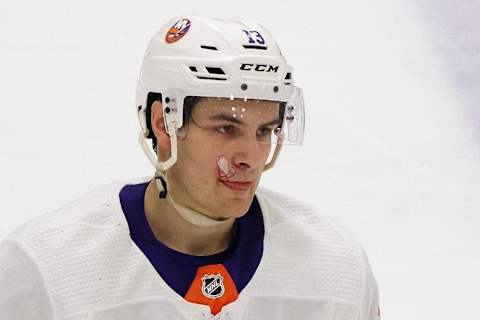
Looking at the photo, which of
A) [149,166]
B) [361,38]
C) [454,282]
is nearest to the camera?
[454,282]

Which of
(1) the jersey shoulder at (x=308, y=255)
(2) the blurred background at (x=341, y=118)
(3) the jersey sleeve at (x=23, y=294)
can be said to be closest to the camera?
(3) the jersey sleeve at (x=23, y=294)

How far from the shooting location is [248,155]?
2.26 meters

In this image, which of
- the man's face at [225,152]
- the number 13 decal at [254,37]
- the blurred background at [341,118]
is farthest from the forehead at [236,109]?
the blurred background at [341,118]

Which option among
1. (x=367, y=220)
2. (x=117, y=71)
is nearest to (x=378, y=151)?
(x=367, y=220)

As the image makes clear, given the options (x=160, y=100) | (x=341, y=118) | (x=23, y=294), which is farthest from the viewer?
(x=341, y=118)

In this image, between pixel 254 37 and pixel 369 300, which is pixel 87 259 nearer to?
pixel 254 37

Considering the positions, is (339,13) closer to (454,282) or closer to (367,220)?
(367,220)

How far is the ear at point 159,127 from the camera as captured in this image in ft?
7.72

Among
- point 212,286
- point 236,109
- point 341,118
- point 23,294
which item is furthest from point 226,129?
point 341,118

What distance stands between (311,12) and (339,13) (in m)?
0.12

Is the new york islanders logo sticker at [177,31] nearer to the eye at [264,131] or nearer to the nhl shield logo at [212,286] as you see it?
the eye at [264,131]

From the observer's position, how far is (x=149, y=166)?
385 centimetres

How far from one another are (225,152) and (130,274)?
329mm

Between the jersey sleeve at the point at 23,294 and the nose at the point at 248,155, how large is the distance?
1.54 ft
